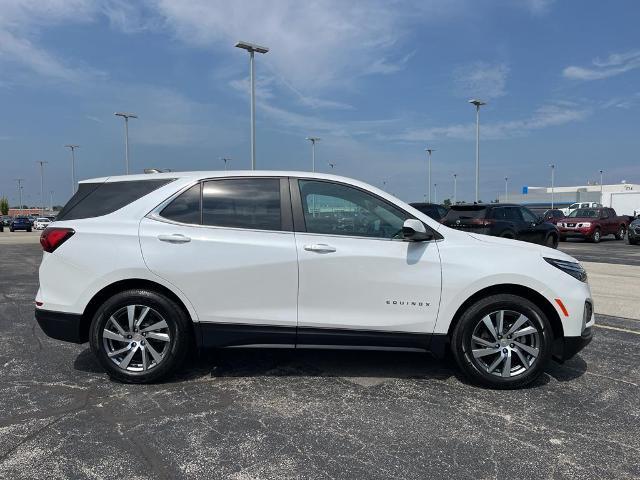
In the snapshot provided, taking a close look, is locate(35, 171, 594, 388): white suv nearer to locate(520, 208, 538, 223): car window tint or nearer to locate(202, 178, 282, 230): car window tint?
locate(202, 178, 282, 230): car window tint

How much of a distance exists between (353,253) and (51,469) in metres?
2.46

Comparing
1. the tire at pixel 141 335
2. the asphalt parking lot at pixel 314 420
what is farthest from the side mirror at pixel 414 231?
the tire at pixel 141 335

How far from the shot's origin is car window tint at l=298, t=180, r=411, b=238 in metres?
4.16

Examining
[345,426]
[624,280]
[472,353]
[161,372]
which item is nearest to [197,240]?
[161,372]

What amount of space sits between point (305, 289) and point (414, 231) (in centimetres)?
98

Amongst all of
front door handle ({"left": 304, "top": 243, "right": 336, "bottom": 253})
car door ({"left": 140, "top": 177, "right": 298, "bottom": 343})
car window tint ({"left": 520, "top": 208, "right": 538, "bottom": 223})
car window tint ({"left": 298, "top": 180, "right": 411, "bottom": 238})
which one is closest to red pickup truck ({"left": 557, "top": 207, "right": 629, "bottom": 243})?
car window tint ({"left": 520, "top": 208, "right": 538, "bottom": 223})

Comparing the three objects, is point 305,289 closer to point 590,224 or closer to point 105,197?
point 105,197

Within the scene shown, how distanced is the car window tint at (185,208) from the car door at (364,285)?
2.97 ft

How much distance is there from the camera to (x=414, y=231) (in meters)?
4.00

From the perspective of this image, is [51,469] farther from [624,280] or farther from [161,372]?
[624,280]

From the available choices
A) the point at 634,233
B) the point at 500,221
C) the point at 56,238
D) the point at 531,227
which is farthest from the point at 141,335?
the point at 634,233

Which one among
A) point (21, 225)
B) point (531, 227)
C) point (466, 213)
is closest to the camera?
point (466, 213)

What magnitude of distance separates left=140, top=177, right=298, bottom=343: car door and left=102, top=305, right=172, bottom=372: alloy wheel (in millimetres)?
342

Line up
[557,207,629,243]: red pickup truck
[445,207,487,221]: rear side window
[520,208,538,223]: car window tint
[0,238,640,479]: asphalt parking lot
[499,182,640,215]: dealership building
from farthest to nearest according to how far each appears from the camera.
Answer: [499,182,640,215]: dealership building, [557,207,629,243]: red pickup truck, [520,208,538,223]: car window tint, [445,207,487,221]: rear side window, [0,238,640,479]: asphalt parking lot
